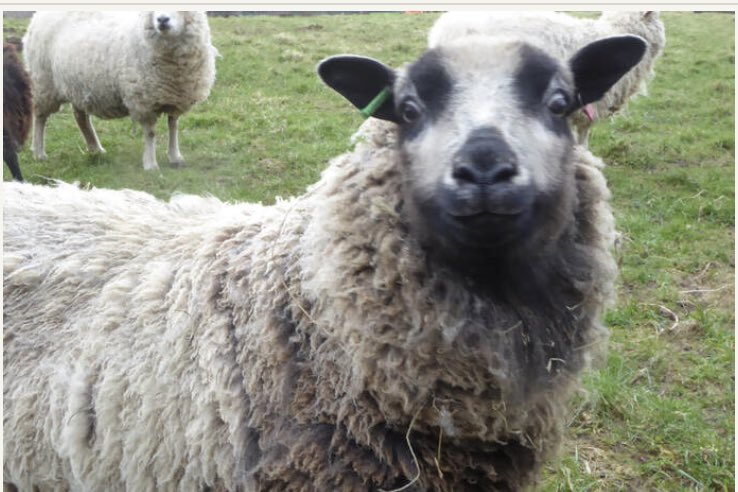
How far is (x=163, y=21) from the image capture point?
814 centimetres

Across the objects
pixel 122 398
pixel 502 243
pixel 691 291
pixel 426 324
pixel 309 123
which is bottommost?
pixel 309 123

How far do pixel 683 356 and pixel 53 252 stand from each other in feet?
12.6

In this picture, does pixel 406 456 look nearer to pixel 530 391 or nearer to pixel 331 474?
pixel 331 474

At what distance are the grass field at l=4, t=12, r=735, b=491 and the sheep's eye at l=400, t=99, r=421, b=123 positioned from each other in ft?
3.84

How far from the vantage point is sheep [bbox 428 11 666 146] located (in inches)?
315

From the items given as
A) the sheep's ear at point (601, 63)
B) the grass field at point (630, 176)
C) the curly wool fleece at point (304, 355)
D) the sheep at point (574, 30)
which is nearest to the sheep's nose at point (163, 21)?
the grass field at point (630, 176)

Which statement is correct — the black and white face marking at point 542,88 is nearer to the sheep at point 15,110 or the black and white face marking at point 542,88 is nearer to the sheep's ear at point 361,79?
the sheep's ear at point 361,79

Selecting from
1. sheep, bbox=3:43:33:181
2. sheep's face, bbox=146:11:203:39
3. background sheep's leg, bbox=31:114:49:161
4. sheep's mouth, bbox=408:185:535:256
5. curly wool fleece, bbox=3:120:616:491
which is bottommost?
background sheep's leg, bbox=31:114:49:161

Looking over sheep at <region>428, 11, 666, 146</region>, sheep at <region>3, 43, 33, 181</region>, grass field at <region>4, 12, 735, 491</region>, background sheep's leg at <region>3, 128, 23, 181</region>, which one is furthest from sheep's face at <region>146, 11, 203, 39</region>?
sheep at <region>428, 11, 666, 146</region>

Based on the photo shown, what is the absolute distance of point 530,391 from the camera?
7.11 feet

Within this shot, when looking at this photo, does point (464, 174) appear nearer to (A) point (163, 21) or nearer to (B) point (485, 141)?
(B) point (485, 141)

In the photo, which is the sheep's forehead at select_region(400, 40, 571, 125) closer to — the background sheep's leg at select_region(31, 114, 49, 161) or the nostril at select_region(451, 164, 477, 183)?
the nostril at select_region(451, 164, 477, 183)

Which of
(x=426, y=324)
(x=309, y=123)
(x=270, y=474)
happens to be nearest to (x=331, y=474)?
(x=270, y=474)

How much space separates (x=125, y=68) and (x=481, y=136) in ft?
25.7
